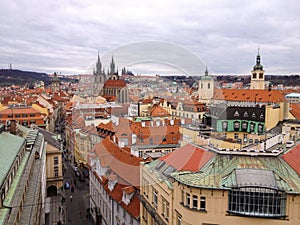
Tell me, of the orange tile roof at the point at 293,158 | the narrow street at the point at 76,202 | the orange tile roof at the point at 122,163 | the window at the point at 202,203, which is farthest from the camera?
the narrow street at the point at 76,202

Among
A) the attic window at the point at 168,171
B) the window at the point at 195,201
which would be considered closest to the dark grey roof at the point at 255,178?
the window at the point at 195,201

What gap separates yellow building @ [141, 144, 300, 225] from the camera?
4.92 m

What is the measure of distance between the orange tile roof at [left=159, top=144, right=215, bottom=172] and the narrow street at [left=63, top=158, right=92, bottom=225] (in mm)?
7668

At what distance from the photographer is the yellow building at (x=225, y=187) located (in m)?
4.92

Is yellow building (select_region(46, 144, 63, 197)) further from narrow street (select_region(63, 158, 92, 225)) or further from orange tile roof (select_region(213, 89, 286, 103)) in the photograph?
orange tile roof (select_region(213, 89, 286, 103))

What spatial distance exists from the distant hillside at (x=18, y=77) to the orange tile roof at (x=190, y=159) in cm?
8027

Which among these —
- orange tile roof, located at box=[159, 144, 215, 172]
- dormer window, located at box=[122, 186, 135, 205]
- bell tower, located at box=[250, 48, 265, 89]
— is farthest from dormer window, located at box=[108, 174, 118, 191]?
bell tower, located at box=[250, 48, 265, 89]

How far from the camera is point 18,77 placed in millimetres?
84938

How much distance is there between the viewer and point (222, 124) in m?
13.4

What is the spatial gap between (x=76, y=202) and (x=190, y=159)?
32.5ft

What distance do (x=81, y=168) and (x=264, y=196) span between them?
1485 cm

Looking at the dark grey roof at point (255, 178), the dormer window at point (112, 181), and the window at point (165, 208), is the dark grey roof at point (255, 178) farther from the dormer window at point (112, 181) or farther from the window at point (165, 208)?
the dormer window at point (112, 181)

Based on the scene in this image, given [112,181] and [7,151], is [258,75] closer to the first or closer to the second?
[112,181]

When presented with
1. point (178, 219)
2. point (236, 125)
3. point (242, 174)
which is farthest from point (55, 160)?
point (242, 174)
